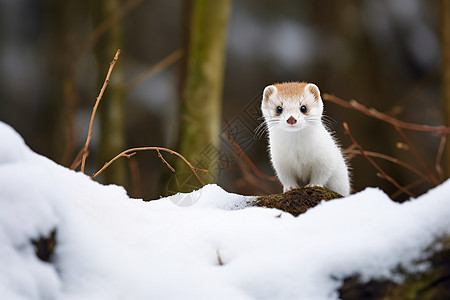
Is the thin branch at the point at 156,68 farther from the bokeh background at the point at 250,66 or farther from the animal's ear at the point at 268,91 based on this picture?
the bokeh background at the point at 250,66

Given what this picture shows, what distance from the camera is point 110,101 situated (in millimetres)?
3441

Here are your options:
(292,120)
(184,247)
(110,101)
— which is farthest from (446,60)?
(184,247)

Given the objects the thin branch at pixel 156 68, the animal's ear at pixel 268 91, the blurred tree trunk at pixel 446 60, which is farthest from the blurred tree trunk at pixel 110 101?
the blurred tree trunk at pixel 446 60

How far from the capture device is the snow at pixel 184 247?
984 millimetres

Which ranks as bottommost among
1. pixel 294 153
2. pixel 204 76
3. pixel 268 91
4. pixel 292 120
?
pixel 294 153

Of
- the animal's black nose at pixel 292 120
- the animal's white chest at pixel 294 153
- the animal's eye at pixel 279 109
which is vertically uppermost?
the animal's eye at pixel 279 109

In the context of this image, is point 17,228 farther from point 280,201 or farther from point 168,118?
point 168,118

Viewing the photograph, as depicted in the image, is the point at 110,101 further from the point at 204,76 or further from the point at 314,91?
the point at 314,91

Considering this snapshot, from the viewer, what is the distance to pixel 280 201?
1582 millimetres

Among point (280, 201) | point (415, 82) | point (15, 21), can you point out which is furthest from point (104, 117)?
point (415, 82)

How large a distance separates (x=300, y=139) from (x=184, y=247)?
3.03 ft

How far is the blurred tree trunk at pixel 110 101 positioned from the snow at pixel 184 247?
88.4 inches

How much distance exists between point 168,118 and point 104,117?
2497 millimetres

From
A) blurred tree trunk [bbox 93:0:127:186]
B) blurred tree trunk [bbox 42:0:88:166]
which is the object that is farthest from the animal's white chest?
blurred tree trunk [bbox 42:0:88:166]
